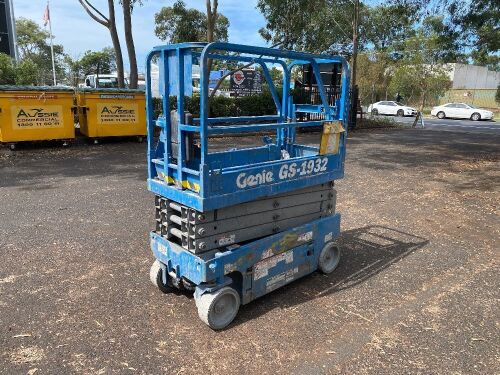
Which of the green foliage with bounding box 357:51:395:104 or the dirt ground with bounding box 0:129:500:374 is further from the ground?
the green foliage with bounding box 357:51:395:104

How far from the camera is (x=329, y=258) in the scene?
4223mm

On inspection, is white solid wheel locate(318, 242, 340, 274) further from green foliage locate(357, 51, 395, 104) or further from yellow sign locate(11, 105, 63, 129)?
green foliage locate(357, 51, 395, 104)

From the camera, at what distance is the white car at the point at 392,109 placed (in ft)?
104

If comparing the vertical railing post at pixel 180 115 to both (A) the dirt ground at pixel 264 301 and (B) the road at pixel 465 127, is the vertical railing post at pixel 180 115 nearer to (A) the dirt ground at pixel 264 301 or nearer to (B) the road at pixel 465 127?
(A) the dirt ground at pixel 264 301

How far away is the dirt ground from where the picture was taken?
112 inches

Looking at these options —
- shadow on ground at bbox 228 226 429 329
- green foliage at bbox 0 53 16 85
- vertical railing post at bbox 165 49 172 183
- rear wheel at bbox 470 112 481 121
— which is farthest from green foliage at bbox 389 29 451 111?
vertical railing post at bbox 165 49 172 183

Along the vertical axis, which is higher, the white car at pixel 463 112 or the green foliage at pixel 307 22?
the green foliage at pixel 307 22

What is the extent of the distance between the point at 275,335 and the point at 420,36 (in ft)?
118

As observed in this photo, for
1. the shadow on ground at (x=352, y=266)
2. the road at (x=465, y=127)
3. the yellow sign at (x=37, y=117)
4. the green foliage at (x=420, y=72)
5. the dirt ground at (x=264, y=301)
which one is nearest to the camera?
the dirt ground at (x=264, y=301)

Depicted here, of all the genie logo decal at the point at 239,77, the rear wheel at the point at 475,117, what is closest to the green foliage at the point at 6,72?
the genie logo decal at the point at 239,77

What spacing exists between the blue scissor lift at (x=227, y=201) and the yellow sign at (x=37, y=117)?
328 inches

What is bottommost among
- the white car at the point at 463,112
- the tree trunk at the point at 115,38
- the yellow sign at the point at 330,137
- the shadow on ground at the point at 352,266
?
the shadow on ground at the point at 352,266

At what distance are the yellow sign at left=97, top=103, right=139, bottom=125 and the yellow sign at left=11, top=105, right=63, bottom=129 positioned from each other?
1.10 m

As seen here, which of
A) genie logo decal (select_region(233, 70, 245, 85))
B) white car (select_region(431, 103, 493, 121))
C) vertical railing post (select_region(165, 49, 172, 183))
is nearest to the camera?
vertical railing post (select_region(165, 49, 172, 183))
